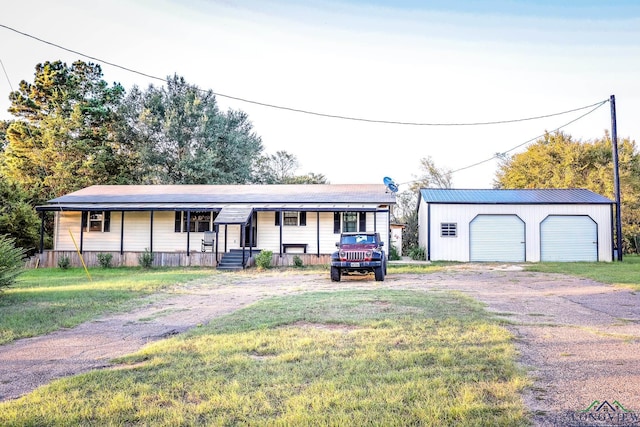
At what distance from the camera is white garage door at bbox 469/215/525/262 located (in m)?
22.1

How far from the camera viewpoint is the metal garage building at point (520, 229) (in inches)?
861

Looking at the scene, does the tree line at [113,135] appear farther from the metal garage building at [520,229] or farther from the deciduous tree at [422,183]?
the metal garage building at [520,229]

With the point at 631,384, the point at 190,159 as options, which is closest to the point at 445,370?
the point at 631,384

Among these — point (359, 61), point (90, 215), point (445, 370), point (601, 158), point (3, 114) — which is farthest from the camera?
point (3, 114)

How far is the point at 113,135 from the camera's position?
3550 cm

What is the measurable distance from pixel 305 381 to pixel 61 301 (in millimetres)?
7832

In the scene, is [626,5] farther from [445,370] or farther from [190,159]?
[190,159]

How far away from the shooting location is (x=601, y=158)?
31.9 metres

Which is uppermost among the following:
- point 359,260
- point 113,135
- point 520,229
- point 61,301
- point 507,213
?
point 113,135

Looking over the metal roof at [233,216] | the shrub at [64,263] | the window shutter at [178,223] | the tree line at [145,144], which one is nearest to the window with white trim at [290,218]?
Answer: the metal roof at [233,216]

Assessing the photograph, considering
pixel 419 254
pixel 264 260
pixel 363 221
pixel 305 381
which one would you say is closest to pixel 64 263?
pixel 264 260

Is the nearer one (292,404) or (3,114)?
(292,404)

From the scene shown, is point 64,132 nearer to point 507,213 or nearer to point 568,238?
point 507,213

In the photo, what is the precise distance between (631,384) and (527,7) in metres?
15.7
